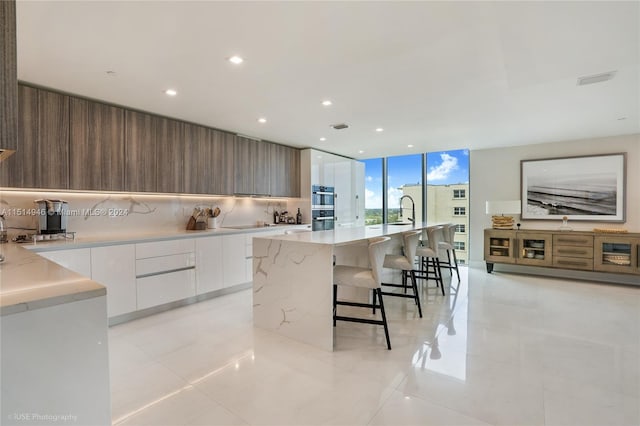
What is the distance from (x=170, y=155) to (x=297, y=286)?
2479 mm

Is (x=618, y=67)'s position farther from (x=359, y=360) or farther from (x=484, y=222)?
(x=484, y=222)

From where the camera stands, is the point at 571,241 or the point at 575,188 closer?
the point at 571,241

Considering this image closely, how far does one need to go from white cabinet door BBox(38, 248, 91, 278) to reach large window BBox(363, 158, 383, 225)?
5648 millimetres

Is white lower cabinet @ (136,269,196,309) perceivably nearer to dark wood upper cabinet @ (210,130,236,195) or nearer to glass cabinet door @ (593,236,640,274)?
dark wood upper cabinet @ (210,130,236,195)

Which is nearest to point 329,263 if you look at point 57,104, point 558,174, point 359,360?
point 359,360

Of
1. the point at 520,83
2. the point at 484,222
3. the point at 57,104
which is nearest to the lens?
the point at 520,83

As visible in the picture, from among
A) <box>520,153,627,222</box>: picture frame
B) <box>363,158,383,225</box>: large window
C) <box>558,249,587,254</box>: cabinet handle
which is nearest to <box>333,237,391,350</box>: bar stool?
<box>558,249,587,254</box>: cabinet handle

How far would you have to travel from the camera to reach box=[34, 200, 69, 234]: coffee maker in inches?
116

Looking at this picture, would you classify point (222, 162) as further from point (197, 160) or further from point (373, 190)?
point (373, 190)

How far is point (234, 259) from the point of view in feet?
14.1

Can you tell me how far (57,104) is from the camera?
9.77 feet

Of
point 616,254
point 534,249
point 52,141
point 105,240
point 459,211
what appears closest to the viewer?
point 52,141

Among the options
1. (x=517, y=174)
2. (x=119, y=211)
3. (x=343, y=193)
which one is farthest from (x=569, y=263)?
(x=119, y=211)

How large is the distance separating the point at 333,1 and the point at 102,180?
3.02m
